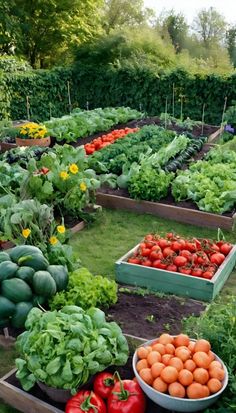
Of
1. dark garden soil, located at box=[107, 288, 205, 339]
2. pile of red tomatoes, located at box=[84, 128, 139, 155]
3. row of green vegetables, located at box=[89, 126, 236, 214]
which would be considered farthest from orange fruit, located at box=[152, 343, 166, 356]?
pile of red tomatoes, located at box=[84, 128, 139, 155]

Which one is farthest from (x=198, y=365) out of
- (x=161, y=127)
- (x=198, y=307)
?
(x=161, y=127)

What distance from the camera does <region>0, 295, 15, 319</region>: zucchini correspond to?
412 cm

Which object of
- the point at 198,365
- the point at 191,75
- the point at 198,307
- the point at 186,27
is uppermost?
the point at 186,27

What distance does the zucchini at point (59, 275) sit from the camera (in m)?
4.42

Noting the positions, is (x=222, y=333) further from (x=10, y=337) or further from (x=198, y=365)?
(x=10, y=337)

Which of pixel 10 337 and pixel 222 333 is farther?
pixel 10 337

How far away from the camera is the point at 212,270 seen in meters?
5.00

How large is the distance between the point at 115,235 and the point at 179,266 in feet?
5.52

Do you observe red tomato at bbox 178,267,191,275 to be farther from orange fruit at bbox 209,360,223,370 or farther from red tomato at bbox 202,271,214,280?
orange fruit at bbox 209,360,223,370

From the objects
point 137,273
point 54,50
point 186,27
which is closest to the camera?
point 137,273

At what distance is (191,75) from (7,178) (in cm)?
831

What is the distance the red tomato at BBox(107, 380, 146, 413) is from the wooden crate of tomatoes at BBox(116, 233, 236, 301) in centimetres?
188

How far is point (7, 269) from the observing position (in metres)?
4.24

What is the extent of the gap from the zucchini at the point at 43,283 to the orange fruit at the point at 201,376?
164cm
